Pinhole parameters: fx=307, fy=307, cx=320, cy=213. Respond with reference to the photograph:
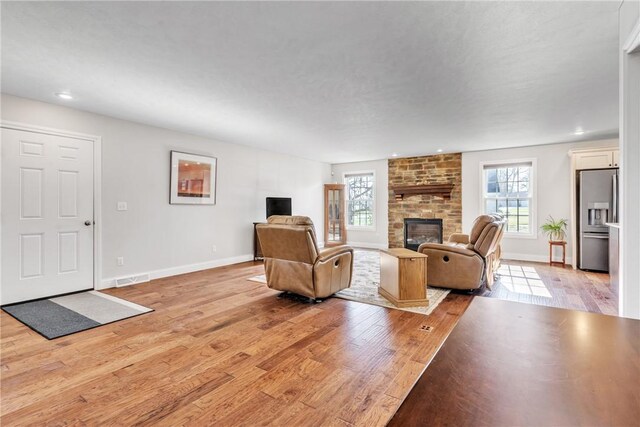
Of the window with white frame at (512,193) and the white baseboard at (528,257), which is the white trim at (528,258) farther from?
the window with white frame at (512,193)

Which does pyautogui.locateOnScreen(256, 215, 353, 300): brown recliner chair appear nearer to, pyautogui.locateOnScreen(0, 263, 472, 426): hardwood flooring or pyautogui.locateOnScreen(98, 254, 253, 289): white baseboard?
pyautogui.locateOnScreen(0, 263, 472, 426): hardwood flooring

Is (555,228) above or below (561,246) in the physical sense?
above

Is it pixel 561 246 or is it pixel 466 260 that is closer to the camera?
pixel 466 260

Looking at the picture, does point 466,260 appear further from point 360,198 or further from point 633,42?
point 360,198

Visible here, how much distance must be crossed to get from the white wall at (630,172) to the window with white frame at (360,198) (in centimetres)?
619

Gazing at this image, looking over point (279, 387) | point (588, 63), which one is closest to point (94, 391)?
point (279, 387)

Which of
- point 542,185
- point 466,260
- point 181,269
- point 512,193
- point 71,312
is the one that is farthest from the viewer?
point 512,193

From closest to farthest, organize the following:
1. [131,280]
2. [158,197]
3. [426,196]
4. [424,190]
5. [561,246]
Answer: [131,280] < [158,197] < [561,246] < [424,190] < [426,196]

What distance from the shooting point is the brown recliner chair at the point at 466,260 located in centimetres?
392

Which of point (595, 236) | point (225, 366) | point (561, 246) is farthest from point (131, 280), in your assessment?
point (561, 246)

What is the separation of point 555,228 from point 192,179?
6.68 meters

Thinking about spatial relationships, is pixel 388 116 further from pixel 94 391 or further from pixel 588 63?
pixel 94 391

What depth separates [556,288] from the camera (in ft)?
13.6

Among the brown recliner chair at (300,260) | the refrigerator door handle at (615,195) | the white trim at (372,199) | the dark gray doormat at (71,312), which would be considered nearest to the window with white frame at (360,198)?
the white trim at (372,199)
